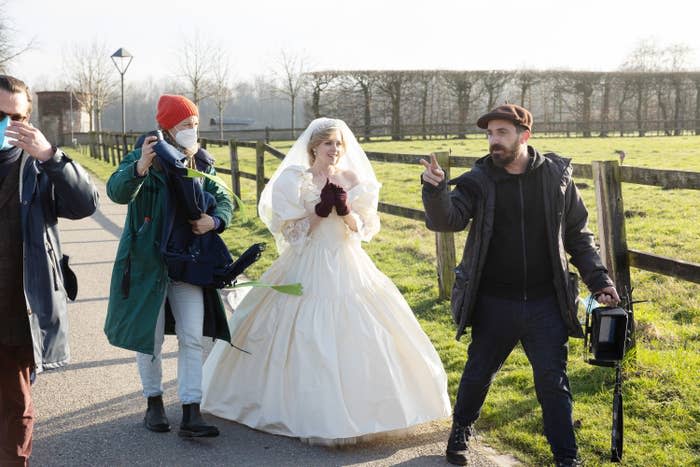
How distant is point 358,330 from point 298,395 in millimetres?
471

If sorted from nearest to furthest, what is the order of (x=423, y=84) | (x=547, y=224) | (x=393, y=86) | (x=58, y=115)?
(x=547, y=224) → (x=393, y=86) → (x=423, y=84) → (x=58, y=115)

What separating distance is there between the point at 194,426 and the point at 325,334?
0.84m

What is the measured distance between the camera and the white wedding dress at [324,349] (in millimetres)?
4230

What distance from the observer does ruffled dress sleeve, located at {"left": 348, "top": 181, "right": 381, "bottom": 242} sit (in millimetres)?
4797

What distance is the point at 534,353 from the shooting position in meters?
3.85

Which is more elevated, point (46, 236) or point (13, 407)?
point (46, 236)

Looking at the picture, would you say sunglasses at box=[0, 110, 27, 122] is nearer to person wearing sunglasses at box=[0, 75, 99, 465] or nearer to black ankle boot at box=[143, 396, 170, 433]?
person wearing sunglasses at box=[0, 75, 99, 465]

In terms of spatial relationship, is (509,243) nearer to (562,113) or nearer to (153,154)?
(153,154)

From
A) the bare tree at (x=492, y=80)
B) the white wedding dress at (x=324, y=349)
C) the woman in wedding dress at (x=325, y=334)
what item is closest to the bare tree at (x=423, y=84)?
the bare tree at (x=492, y=80)

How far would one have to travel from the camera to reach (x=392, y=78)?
158 ft

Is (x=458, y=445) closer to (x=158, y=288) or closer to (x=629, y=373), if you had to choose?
(x=629, y=373)

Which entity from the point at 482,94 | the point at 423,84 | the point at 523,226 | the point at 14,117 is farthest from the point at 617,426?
the point at 482,94

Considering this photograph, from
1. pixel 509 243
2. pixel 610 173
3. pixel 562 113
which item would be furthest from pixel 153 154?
pixel 562 113

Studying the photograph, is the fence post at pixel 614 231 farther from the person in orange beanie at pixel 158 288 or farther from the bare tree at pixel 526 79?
the bare tree at pixel 526 79
